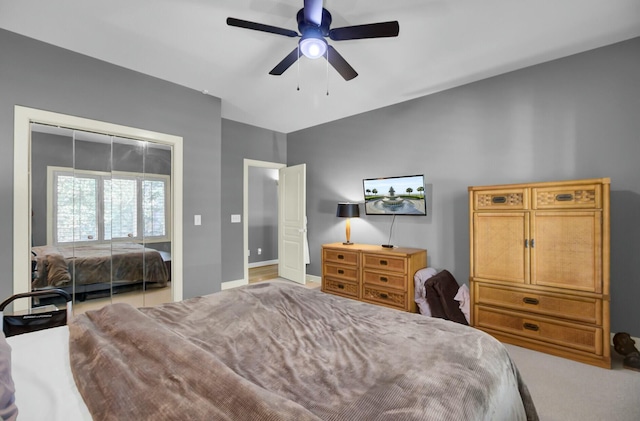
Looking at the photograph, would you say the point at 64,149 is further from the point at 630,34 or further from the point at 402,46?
the point at 630,34

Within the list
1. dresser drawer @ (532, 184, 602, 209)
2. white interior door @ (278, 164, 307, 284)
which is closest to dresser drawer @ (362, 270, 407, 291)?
white interior door @ (278, 164, 307, 284)

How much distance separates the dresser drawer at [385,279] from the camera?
11.3ft

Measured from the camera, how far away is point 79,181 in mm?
2727

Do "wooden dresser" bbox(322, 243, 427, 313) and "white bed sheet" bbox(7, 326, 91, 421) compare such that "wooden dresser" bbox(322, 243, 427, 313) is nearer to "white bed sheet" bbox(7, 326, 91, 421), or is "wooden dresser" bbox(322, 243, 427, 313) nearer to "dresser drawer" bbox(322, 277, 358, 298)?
"dresser drawer" bbox(322, 277, 358, 298)

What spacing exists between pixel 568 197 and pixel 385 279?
2.01 meters

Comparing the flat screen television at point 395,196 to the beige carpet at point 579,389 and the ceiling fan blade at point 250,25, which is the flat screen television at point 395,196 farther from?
the ceiling fan blade at point 250,25

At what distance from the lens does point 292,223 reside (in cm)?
515

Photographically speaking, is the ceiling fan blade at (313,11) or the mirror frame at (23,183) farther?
the mirror frame at (23,183)

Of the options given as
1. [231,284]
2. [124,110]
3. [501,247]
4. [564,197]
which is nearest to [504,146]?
[564,197]

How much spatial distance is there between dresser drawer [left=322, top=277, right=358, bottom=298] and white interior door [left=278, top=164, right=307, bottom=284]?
2.37ft

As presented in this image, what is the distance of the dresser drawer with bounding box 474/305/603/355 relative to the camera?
2.37m

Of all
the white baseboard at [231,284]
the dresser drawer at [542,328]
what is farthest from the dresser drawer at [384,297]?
the white baseboard at [231,284]

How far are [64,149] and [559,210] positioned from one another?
4.59 metres

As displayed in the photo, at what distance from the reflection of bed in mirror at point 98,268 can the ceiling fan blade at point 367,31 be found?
2.94 metres
